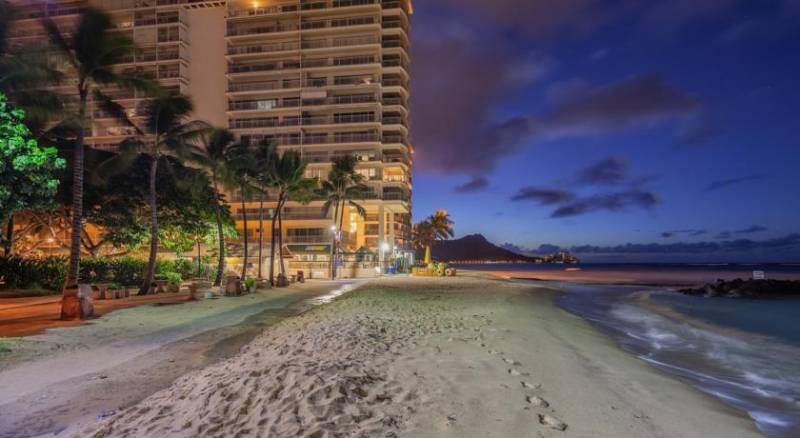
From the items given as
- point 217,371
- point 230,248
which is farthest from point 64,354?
point 230,248

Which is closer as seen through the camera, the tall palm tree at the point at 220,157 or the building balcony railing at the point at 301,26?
the tall palm tree at the point at 220,157

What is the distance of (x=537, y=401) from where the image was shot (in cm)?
555

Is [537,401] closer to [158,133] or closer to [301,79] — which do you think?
[158,133]

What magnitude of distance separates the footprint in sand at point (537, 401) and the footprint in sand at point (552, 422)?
373mm

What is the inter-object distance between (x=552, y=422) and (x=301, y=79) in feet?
209

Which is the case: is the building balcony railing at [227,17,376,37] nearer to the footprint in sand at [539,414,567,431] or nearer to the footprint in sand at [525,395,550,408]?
the footprint in sand at [525,395,550,408]

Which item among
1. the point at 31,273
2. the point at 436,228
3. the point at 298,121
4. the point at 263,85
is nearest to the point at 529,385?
the point at 31,273

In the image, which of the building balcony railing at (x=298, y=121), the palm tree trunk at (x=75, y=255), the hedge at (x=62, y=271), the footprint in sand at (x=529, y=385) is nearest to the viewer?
the footprint in sand at (x=529, y=385)

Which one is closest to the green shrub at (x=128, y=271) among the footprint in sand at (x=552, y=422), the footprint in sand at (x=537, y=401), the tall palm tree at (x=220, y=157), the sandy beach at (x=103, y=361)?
the tall palm tree at (x=220, y=157)

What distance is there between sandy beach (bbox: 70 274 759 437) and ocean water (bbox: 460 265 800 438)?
2.97 ft

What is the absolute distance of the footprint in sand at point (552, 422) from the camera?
477 cm

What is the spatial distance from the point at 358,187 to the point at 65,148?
2399cm

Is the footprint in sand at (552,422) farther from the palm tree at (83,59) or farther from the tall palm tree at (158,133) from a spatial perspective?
the tall palm tree at (158,133)

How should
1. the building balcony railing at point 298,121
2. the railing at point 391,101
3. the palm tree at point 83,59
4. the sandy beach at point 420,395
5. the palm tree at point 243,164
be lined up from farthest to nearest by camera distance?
the railing at point 391,101 < the building balcony railing at point 298,121 < the palm tree at point 243,164 < the palm tree at point 83,59 < the sandy beach at point 420,395
